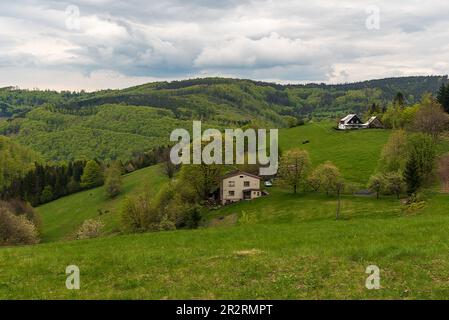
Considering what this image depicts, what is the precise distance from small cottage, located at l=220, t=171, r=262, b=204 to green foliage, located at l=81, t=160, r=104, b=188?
75317 millimetres

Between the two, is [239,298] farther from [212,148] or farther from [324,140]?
[324,140]

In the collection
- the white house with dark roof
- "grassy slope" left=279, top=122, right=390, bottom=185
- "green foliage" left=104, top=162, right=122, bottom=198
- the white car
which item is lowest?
"green foliage" left=104, top=162, right=122, bottom=198

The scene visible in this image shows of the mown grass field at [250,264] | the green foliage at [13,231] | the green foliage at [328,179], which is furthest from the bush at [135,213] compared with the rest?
the mown grass field at [250,264]

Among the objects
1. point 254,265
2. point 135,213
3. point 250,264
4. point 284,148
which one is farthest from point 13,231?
point 284,148

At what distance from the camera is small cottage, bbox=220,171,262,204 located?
101 metres

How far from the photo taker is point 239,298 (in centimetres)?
1534

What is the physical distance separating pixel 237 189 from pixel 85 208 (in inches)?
2100

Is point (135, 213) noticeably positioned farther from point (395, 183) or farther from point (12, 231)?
point (395, 183)

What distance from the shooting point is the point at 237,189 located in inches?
3984

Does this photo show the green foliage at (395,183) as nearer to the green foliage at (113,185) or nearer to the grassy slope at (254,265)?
the grassy slope at (254,265)

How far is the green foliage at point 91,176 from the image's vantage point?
158250 millimetres

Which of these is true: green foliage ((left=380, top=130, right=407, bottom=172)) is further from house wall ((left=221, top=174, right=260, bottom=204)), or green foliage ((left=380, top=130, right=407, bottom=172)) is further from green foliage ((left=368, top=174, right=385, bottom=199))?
house wall ((left=221, top=174, right=260, bottom=204))

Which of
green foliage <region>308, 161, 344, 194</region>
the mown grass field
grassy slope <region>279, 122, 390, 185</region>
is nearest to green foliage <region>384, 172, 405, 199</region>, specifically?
green foliage <region>308, 161, 344, 194</region>
